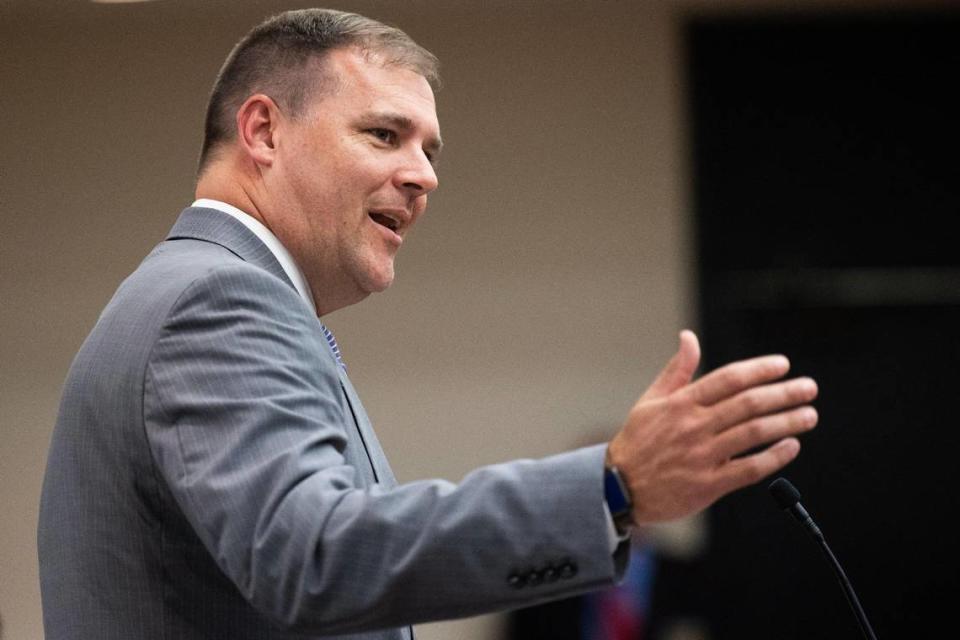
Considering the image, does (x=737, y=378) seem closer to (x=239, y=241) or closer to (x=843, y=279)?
(x=239, y=241)

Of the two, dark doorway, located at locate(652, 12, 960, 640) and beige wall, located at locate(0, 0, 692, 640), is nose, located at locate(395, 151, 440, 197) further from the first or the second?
dark doorway, located at locate(652, 12, 960, 640)

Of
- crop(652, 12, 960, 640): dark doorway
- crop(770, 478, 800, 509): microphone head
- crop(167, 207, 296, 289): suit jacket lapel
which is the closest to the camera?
crop(167, 207, 296, 289): suit jacket lapel

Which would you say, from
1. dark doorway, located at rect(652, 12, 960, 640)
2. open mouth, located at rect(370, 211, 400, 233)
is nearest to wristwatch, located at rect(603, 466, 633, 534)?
open mouth, located at rect(370, 211, 400, 233)

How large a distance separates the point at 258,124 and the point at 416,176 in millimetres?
204

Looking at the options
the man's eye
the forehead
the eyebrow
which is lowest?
the man's eye

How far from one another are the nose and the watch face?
2.25ft

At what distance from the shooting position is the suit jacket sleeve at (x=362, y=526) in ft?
3.42

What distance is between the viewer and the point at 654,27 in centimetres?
496

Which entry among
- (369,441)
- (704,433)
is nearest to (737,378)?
(704,433)

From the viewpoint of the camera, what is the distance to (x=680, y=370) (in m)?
1.06

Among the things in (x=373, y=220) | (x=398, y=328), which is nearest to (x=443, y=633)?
(x=398, y=328)

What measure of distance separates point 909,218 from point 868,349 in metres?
0.51

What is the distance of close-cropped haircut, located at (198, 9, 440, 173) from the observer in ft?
5.31

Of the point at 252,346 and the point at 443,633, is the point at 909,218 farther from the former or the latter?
the point at 252,346
